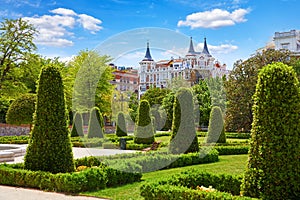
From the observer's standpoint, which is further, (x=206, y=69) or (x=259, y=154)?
(x=206, y=69)

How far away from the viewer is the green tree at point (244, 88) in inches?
1179

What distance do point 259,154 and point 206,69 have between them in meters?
11.0

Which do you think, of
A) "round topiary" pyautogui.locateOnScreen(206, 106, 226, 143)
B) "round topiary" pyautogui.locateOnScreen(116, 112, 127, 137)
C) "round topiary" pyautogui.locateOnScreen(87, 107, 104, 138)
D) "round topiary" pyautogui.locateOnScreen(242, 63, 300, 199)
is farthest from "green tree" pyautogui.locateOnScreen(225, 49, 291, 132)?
"round topiary" pyautogui.locateOnScreen(242, 63, 300, 199)

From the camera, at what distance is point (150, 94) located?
792 inches

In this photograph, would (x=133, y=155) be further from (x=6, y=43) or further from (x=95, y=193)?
(x=6, y=43)

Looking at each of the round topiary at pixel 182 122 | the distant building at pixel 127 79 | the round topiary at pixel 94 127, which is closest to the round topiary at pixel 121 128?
the round topiary at pixel 94 127

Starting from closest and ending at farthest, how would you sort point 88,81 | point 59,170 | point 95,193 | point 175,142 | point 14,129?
point 95,193 < point 59,170 < point 175,142 < point 88,81 < point 14,129

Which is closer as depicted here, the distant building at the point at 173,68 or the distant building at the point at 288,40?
the distant building at the point at 173,68

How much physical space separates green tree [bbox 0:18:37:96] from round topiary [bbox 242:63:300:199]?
28708mm

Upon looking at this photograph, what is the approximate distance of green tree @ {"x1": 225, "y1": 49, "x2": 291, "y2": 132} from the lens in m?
29.9

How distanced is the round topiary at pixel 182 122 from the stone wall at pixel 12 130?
78.6 ft

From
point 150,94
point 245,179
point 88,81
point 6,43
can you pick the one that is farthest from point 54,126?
point 6,43

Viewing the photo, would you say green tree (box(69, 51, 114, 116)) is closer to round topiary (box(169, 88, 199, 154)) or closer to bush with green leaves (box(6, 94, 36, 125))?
bush with green leaves (box(6, 94, 36, 125))

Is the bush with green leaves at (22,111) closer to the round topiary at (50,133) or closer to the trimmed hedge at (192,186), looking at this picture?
the round topiary at (50,133)
